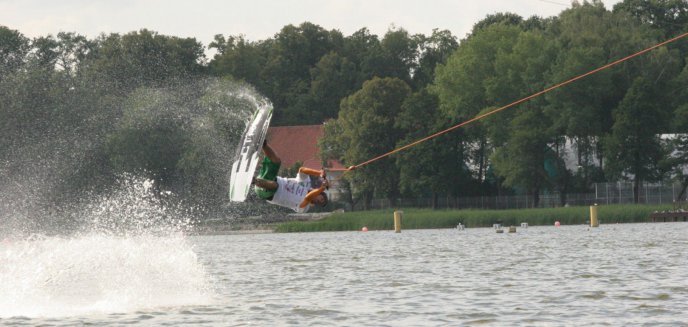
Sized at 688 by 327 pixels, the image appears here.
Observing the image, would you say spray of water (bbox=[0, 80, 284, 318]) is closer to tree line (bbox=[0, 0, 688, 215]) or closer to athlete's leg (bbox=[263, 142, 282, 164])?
tree line (bbox=[0, 0, 688, 215])

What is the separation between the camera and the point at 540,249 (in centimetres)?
4362

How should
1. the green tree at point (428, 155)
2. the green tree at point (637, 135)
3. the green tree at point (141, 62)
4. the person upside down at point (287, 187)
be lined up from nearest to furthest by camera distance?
1. the person upside down at point (287, 187)
2. the green tree at point (637, 135)
3. the green tree at point (428, 155)
4. the green tree at point (141, 62)

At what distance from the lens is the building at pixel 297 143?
109 metres

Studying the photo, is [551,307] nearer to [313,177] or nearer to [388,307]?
[388,307]

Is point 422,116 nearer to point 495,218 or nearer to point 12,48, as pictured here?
point 495,218

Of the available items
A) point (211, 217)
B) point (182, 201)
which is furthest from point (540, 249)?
point (182, 201)

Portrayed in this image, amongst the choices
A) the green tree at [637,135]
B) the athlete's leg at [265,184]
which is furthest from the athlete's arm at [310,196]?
→ the green tree at [637,135]

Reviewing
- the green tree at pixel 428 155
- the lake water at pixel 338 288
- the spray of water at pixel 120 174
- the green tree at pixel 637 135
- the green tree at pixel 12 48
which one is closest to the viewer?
the lake water at pixel 338 288

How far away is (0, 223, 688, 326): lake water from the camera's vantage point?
22922mm

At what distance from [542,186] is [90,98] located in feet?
119

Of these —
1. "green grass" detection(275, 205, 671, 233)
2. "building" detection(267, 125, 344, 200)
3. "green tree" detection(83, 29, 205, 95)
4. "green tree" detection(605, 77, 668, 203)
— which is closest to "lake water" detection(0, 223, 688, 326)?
"green grass" detection(275, 205, 671, 233)

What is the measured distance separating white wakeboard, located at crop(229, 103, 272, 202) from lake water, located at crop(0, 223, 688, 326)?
7.72 feet

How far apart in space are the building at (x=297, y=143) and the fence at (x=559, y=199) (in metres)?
12.9

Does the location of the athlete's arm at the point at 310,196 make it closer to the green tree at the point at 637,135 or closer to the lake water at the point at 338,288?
the lake water at the point at 338,288
